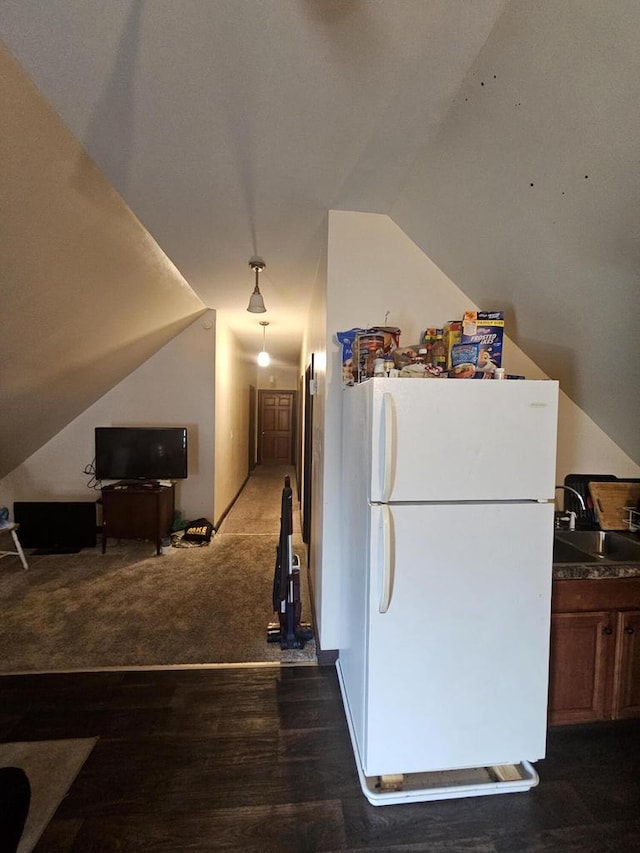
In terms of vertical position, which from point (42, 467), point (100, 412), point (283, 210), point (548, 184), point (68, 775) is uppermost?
point (283, 210)

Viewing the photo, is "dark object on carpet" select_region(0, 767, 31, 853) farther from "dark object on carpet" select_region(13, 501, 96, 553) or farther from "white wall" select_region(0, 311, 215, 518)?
"white wall" select_region(0, 311, 215, 518)

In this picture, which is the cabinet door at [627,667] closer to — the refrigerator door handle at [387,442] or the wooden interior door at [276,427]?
the refrigerator door handle at [387,442]

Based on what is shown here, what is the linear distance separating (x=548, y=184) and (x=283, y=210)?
1300 millimetres

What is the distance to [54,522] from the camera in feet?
12.5

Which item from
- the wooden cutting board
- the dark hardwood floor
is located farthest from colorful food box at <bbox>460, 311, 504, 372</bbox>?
the dark hardwood floor

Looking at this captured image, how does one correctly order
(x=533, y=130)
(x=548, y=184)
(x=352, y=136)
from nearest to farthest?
(x=533, y=130)
(x=548, y=184)
(x=352, y=136)

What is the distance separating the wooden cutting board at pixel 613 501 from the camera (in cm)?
216

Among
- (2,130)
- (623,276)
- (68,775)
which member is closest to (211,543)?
(68,775)

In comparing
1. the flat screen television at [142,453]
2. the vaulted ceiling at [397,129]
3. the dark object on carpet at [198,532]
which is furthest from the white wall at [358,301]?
the flat screen television at [142,453]

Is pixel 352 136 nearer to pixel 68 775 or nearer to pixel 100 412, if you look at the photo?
pixel 68 775

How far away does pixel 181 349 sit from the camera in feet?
14.1

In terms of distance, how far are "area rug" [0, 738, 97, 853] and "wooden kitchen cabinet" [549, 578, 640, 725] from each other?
2.06 meters

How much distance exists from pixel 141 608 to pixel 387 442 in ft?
8.15

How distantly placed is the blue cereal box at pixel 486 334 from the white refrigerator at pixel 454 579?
207mm
